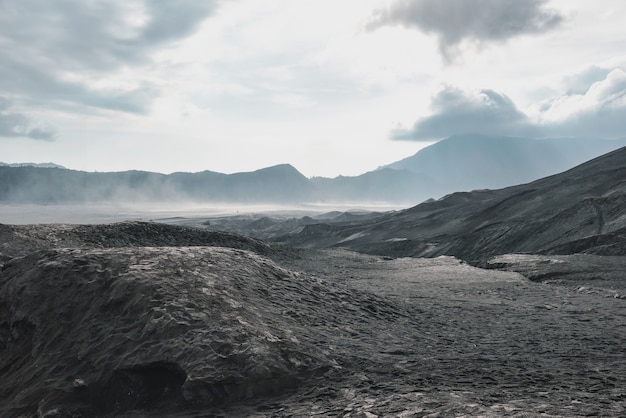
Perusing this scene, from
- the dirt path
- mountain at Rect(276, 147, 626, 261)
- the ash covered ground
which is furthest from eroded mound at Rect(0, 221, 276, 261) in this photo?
mountain at Rect(276, 147, 626, 261)

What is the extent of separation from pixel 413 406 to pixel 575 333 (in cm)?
385

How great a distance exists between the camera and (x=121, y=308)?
19.9 feet

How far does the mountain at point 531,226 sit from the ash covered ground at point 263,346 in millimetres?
16152

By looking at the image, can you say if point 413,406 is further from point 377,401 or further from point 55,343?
point 55,343

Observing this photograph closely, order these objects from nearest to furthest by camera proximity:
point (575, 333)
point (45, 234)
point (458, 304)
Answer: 1. point (575, 333)
2. point (458, 304)
3. point (45, 234)

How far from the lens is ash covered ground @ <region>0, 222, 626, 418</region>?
4.46 metres

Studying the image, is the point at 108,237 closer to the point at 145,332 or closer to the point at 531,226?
the point at 145,332

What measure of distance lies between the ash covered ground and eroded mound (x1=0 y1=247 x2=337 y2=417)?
0.06 ft

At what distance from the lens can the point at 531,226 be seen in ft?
95.4

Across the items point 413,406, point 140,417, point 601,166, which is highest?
point 601,166

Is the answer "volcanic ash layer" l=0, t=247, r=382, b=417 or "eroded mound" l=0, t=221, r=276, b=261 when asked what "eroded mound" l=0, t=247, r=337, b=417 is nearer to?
"volcanic ash layer" l=0, t=247, r=382, b=417

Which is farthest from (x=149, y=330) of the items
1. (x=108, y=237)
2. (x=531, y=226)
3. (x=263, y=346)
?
(x=531, y=226)

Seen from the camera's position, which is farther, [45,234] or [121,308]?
[45,234]

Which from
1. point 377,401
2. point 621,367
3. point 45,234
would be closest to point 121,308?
point 377,401
